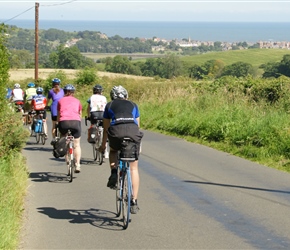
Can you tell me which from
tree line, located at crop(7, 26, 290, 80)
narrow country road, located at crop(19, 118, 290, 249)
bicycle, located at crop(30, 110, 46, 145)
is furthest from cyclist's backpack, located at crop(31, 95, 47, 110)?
narrow country road, located at crop(19, 118, 290, 249)

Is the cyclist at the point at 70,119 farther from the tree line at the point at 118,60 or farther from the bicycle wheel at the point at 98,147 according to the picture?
the tree line at the point at 118,60

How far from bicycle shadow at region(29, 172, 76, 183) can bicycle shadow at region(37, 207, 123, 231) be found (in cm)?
266

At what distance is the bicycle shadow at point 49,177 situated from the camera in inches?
492

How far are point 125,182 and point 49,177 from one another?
452 cm

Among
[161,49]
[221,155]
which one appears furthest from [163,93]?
[161,49]

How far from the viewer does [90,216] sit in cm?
927

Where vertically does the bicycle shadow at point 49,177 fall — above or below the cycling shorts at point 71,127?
below

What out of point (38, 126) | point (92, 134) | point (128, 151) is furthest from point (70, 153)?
point (38, 126)

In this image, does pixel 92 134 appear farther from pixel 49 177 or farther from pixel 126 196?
pixel 126 196

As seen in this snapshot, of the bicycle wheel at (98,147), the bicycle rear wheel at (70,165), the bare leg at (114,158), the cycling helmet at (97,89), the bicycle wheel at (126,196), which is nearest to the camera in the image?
the bicycle wheel at (126,196)

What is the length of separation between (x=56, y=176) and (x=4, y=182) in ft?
9.09

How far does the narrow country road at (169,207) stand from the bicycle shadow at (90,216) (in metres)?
0.01

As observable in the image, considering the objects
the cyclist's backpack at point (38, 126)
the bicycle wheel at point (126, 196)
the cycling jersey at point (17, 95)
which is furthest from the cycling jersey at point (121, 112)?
the cycling jersey at point (17, 95)

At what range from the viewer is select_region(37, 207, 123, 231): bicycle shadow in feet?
28.7
